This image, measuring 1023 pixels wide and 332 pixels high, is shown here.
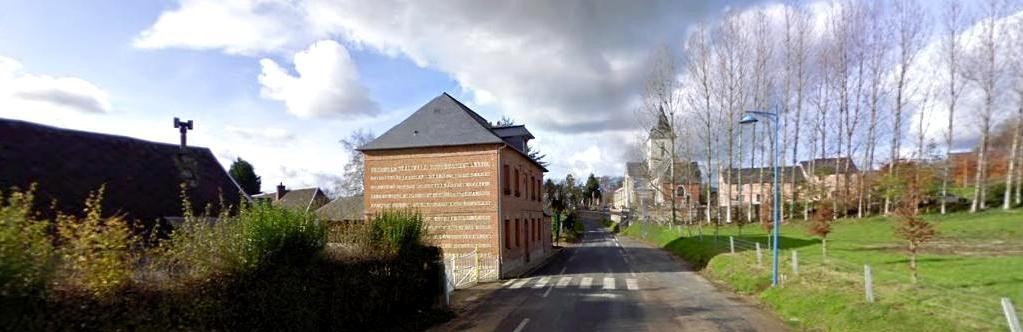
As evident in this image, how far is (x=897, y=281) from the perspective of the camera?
1197 centimetres

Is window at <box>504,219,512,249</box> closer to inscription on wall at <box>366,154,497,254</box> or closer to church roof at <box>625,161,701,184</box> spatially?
inscription on wall at <box>366,154,497,254</box>

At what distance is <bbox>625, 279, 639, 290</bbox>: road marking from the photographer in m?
17.4

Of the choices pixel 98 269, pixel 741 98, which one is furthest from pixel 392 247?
pixel 741 98

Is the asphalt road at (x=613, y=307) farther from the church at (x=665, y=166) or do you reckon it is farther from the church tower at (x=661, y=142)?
→ the church at (x=665, y=166)

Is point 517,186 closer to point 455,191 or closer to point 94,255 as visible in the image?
point 455,191

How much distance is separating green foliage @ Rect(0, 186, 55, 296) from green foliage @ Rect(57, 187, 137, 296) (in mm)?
212

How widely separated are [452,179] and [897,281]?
15.4 meters

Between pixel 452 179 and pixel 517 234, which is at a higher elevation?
pixel 452 179

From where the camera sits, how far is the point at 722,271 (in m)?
19.9

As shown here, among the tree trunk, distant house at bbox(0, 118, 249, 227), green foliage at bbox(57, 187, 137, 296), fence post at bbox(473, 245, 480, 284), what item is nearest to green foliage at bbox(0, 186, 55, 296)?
green foliage at bbox(57, 187, 137, 296)

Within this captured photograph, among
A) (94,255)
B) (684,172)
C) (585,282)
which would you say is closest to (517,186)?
(585,282)

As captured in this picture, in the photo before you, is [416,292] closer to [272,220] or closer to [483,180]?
[272,220]

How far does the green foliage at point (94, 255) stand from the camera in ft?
15.1

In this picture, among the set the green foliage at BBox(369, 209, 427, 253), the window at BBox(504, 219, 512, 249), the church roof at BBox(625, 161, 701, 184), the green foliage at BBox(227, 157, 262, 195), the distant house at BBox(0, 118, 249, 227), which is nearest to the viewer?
the green foliage at BBox(369, 209, 427, 253)
